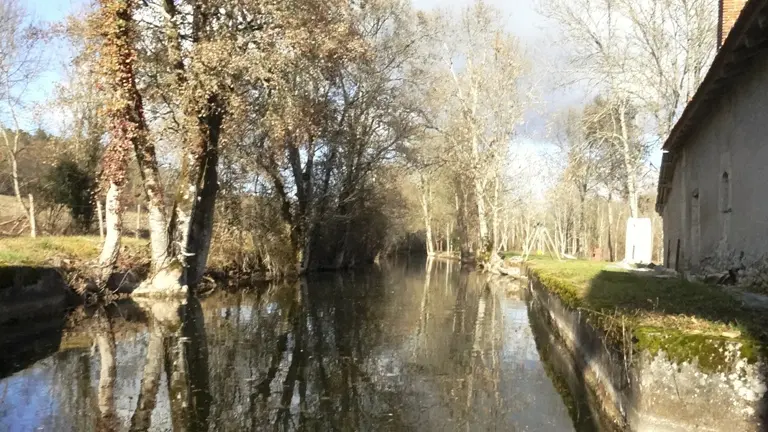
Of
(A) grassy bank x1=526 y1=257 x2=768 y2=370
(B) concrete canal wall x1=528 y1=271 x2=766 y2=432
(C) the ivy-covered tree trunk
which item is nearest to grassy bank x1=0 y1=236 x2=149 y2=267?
(C) the ivy-covered tree trunk

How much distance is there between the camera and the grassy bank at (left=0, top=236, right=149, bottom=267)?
1488cm

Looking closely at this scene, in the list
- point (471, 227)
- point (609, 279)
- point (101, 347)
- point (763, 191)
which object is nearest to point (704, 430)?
point (763, 191)

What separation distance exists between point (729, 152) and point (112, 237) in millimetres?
16217

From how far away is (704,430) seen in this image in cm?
588

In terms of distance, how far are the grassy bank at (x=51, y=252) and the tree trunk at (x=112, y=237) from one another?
1.43ft

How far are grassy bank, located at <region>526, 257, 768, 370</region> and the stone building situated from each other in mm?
2279

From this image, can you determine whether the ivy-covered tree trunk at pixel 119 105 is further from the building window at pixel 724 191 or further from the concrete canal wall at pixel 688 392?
the building window at pixel 724 191

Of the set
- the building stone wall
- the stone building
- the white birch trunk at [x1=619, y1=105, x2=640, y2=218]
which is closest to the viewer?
the stone building

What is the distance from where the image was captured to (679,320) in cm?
680

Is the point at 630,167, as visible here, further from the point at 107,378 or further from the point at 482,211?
the point at 107,378

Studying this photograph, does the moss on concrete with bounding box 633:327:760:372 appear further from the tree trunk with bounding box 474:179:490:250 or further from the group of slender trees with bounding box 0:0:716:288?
the tree trunk with bounding box 474:179:490:250

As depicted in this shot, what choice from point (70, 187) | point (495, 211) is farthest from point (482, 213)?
point (70, 187)

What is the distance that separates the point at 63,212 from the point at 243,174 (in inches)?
356

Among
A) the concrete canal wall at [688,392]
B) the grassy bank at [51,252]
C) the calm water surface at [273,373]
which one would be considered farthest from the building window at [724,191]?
the grassy bank at [51,252]
